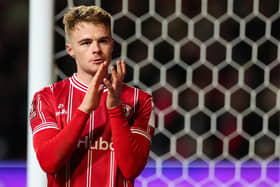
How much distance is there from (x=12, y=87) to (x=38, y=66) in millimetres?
957

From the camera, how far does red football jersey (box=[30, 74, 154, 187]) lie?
0.55 meters

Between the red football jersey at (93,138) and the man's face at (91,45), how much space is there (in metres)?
0.05

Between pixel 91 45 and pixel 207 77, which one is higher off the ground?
pixel 207 77

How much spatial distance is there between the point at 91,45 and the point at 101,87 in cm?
5

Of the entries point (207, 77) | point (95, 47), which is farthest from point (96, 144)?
point (207, 77)

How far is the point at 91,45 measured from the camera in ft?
1.85

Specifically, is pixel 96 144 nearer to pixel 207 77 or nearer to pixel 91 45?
pixel 91 45

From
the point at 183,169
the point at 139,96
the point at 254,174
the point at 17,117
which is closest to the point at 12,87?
the point at 17,117

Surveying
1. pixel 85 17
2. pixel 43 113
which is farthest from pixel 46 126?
pixel 85 17

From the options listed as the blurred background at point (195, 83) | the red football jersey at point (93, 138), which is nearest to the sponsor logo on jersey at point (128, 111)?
the red football jersey at point (93, 138)

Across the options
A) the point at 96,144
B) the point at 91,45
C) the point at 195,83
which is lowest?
the point at 96,144

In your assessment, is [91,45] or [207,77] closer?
[91,45]

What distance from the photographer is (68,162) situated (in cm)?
60

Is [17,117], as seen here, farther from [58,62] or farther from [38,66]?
[38,66]
